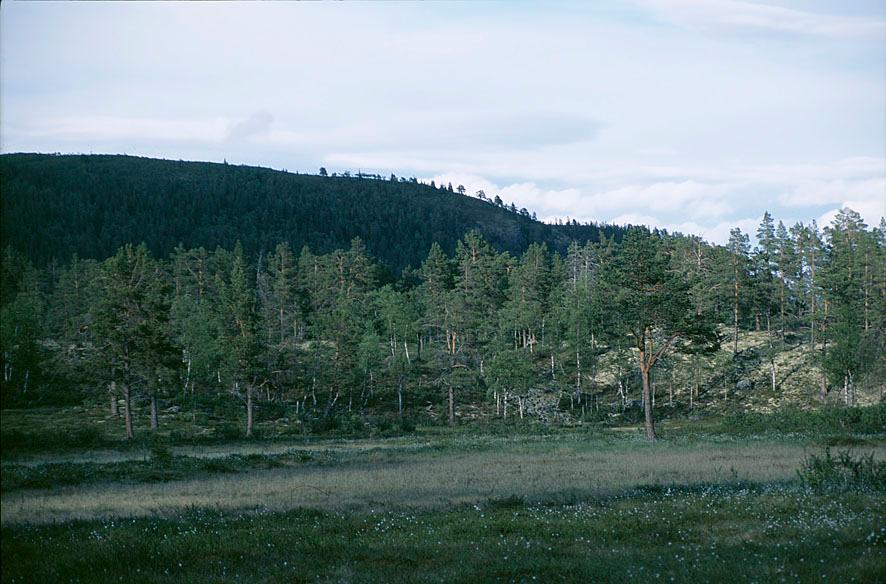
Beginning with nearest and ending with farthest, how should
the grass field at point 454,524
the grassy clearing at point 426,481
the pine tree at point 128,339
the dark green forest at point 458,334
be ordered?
the grass field at point 454,524, the grassy clearing at point 426,481, the pine tree at point 128,339, the dark green forest at point 458,334

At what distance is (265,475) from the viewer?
28156 mm

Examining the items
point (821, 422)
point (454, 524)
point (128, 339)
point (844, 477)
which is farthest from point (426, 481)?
point (128, 339)

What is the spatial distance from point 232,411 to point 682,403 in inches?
1907

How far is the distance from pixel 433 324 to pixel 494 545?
7317cm

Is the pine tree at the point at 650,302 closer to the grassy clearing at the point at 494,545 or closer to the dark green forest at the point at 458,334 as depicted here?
the dark green forest at the point at 458,334

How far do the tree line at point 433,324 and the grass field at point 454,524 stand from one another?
2568 centimetres

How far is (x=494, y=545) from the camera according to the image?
12547 mm

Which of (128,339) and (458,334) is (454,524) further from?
(458,334)

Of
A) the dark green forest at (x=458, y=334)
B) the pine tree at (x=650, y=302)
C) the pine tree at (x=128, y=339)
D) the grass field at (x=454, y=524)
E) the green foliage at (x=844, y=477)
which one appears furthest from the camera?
the dark green forest at (x=458, y=334)

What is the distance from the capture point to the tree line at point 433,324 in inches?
2114

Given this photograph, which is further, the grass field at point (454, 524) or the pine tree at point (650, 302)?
the pine tree at point (650, 302)

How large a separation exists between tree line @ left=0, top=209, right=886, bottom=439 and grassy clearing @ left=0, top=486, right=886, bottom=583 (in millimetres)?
32171

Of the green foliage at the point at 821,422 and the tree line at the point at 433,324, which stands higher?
the tree line at the point at 433,324

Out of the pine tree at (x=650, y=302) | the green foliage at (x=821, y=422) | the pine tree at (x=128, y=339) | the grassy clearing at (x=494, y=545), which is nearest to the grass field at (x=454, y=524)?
the grassy clearing at (x=494, y=545)
